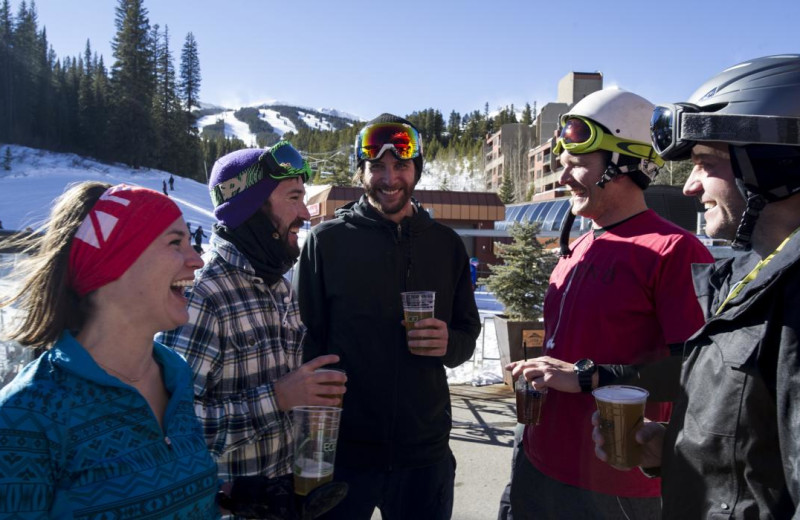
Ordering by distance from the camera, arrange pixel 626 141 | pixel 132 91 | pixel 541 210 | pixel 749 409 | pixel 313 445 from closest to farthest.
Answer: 1. pixel 749 409
2. pixel 313 445
3. pixel 626 141
4. pixel 541 210
5. pixel 132 91

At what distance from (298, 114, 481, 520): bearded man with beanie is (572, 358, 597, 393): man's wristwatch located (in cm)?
66

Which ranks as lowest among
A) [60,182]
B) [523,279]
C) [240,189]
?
[523,279]

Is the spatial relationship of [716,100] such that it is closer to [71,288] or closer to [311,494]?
[311,494]

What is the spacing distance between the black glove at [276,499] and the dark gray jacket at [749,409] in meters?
1.04

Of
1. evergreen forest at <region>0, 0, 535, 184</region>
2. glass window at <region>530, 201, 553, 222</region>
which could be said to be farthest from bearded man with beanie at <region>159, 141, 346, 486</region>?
evergreen forest at <region>0, 0, 535, 184</region>

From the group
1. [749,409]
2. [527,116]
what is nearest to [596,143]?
[749,409]

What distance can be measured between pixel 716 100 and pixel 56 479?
6.81 ft

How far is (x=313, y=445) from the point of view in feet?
6.50

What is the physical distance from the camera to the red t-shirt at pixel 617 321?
2.34 meters

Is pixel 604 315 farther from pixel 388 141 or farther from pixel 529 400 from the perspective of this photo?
pixel 388 141

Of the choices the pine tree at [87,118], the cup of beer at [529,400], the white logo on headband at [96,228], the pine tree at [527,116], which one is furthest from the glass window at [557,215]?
the pine tree at [527,116]

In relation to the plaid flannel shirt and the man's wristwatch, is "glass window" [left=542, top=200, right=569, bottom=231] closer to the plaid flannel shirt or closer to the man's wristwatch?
the man's wristwatch

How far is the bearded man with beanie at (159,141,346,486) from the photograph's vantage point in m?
2.10

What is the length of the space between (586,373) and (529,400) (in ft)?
1.09
